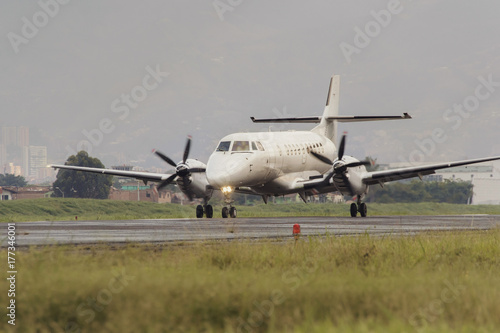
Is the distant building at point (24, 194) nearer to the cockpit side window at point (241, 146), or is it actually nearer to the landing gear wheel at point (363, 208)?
the landing gear wheel at point (363, 208)

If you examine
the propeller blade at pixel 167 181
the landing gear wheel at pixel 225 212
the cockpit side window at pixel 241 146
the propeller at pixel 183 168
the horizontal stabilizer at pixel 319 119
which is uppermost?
the horizontal stabilizer at pixel 319 119

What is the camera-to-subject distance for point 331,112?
5250 cm

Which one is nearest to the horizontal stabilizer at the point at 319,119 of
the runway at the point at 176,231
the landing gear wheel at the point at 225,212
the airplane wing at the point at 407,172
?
the airplane wing at the point at 407,172

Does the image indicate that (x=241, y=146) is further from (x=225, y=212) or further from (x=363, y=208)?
(x=363, y=208)

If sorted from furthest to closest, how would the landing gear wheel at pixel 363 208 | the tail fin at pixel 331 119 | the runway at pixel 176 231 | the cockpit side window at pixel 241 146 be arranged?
the tail fin at pixel 331 119
the landing gear wheel at pixel 363 208
the cockpit side window at pixel 241 146
the runway at pixel 176 231

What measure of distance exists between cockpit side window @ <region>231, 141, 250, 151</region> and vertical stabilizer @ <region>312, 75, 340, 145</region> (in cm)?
1209

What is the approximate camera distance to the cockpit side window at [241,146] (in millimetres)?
38588

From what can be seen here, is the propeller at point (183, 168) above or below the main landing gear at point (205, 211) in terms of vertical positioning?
above

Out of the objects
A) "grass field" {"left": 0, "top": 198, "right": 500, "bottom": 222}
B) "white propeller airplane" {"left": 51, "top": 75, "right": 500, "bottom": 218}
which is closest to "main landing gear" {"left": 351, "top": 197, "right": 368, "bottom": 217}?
"white propeller airplane" {"left": 51, "top": 75, "right": 500, "bottom": 218}

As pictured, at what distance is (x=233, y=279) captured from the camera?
9242 mm

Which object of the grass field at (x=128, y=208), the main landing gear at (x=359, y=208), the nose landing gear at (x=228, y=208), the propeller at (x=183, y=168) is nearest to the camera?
the nose landing gear at (x=228, y=208)

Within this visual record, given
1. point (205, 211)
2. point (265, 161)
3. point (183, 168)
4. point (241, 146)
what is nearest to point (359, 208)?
point (265, 161)

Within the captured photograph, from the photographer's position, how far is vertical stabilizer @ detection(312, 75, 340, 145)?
167 ft

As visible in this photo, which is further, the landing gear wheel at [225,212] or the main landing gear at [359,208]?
the main landing gear at [359,208]
